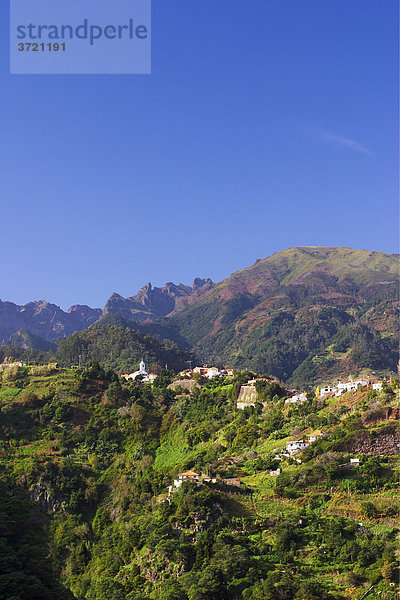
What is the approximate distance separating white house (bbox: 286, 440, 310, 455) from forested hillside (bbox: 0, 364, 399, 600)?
1423 mm

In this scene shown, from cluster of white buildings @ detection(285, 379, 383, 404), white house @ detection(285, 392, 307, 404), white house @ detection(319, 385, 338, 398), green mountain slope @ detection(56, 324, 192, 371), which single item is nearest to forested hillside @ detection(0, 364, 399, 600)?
white house @ detection(285, 392, 307, 404)

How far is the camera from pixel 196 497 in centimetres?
4034

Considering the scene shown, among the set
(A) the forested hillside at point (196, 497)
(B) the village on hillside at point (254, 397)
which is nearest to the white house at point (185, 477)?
(B) the village on hillside at point (254, 397)

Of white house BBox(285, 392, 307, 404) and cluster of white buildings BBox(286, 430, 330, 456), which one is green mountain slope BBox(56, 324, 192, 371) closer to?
white house BBox(285, 392, 307, 404)

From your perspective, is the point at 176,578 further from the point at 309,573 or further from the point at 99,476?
the point at 99,476

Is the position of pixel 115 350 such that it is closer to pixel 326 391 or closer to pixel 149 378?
pixel 149 378

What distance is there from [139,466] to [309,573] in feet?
91.6

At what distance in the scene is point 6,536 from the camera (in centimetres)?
3042

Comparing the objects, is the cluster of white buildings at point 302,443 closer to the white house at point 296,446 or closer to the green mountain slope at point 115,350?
the white house at point 296,446

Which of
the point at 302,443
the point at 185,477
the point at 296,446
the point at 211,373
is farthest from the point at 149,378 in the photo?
the point at 185,477

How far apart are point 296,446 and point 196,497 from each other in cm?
1354

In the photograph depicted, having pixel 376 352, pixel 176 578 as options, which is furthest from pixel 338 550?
pixel 376 352

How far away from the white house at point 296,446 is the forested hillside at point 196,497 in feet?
4.67

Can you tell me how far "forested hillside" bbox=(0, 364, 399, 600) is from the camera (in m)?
32.2
